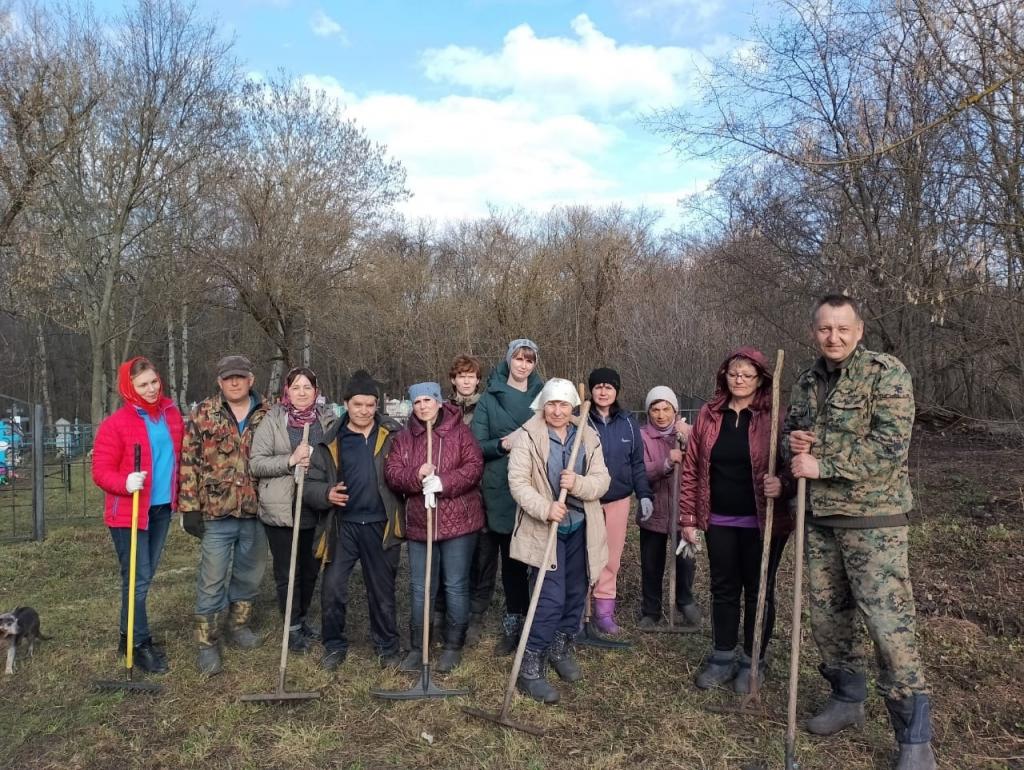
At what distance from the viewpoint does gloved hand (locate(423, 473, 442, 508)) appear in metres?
3.94

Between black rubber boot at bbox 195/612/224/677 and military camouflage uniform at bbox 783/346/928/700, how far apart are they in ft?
11.3

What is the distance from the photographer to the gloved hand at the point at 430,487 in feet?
12.9

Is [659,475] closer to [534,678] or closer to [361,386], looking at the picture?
[534,678]

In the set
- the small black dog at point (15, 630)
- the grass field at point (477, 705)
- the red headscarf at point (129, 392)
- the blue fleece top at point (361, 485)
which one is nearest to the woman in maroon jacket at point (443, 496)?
the blue fleece top at point (361, 485)

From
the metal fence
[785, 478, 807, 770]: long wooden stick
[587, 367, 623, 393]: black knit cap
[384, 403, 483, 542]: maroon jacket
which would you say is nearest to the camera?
[785, 478, 807, 770]: long wooden stick

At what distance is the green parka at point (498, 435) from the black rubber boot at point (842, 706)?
77.0 inches

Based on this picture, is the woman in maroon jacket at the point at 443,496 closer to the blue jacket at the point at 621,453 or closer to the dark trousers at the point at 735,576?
the blue jacket at the point at 621,453

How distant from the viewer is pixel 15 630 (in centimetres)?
432

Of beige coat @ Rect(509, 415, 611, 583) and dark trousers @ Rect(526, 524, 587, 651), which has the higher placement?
beige coat @ Rect(509, 415, 611, 583)

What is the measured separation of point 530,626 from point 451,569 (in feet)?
2.37

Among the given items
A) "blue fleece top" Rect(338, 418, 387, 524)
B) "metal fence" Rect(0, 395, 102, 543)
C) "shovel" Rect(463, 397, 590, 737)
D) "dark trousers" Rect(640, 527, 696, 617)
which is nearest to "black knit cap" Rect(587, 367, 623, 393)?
"shovel" Rect(463, 397, 590, 737)

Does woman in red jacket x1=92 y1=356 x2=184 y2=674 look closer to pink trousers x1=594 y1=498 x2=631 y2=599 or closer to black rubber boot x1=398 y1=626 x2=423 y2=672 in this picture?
black rubber boot x1=398 y1=626 x2=423 y2=672

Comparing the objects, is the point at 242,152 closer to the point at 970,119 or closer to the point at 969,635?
the point at 970,119

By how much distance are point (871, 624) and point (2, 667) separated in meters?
4.98
